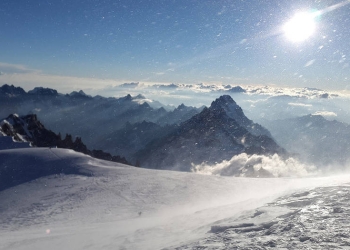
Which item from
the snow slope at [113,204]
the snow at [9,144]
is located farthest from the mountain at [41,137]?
the snow slope at [113,204]

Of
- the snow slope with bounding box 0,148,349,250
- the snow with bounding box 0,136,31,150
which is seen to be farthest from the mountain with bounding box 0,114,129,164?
the snow slope with bounding box 0,148,349,250

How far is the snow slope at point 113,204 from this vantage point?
9.99 meters

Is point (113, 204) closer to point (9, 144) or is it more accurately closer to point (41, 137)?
point (9, 144)

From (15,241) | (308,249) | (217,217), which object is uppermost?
(308,249)

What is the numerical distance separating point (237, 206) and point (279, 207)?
2356 millimetres

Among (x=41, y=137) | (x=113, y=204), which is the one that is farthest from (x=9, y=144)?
(x=41, y=137)

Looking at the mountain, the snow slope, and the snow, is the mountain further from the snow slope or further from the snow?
the snow slope

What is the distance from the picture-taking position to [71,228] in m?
11.5

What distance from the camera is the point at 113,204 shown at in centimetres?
1429

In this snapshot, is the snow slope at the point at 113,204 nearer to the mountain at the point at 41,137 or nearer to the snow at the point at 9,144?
the snow at the point at 9,144

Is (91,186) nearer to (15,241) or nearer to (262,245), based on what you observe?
(15,241)

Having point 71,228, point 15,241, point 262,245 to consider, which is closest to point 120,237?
point 71,228

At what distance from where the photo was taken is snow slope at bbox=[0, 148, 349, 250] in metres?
9.99

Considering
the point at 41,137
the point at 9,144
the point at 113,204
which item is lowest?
the point at 41,137
